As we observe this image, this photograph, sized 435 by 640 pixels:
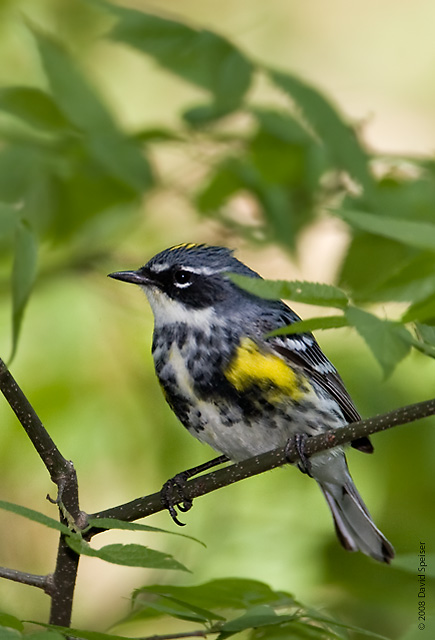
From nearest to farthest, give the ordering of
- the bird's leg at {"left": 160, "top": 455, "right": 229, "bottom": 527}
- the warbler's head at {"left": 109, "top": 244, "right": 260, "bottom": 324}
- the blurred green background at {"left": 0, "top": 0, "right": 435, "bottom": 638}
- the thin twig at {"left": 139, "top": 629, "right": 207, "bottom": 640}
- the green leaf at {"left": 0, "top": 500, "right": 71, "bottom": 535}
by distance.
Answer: the green leaf at {"left": 0, "top": 500, "right": 71, "bottom": 535}
the thin twig at {"left": 139, "top": 629, "right": 207, "bottom": 640}
the bird's leg at {"left": 160, "top": 455, "right": 229, "bottom": 527}
the warbler's head at {"left": 109, "top": 244, "right": 260, "bottom": 324}
the blurred green background at {"left": 0, "top": 0, "right": 435, "bottom": 638}

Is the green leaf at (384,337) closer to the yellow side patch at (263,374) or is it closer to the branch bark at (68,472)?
the branch bark at (68,472)

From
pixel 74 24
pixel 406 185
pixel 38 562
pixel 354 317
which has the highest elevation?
pixel 74 24

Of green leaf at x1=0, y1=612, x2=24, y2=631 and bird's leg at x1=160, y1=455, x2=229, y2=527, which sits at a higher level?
bird's leg at x1=160, y1=455, x2=229, y2=527

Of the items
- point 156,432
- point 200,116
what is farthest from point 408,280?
point 156,432

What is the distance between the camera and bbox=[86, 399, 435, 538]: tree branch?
62.3 inches

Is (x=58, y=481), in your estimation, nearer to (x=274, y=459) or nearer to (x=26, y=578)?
(x=26, y=578)

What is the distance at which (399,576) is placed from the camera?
2686 millimetres

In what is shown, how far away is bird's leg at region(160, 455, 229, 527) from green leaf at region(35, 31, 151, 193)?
40.3 inches

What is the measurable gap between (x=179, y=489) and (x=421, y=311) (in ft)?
4.39

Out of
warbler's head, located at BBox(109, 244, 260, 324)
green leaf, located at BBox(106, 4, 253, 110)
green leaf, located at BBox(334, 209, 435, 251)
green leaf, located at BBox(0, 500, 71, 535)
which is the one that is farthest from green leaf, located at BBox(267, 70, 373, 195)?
green leaf, located at BBox(0, 500, 71, 535)

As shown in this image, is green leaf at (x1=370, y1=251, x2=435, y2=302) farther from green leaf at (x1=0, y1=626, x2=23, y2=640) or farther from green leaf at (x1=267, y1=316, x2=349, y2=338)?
green leaf at (x1=0, y1=626, x2=23, y2=640)

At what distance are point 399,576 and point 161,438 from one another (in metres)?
1.12

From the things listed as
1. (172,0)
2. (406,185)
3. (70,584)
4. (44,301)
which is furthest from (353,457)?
(172,0)

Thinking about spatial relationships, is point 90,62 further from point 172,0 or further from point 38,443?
point 38,443
